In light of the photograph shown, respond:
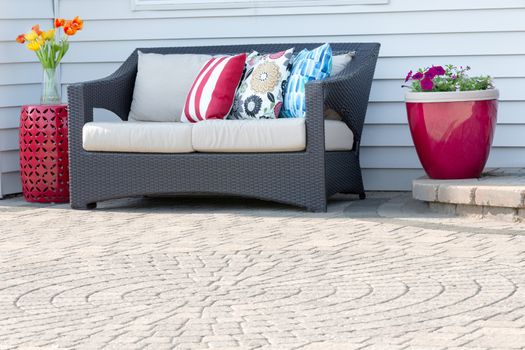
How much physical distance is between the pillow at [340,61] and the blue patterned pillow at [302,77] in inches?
4.5

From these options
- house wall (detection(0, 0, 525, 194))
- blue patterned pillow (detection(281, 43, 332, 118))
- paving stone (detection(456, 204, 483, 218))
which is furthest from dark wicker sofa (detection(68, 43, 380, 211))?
paving stone (detection(456, 204, 483, 218))

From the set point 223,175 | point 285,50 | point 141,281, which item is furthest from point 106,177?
point 141,281

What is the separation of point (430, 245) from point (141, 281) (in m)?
1.24

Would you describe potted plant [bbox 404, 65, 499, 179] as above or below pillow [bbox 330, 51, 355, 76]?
below

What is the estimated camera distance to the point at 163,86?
6.39 meters

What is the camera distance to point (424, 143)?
5.80 m

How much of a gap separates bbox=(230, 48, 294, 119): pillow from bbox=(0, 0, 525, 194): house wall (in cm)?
60

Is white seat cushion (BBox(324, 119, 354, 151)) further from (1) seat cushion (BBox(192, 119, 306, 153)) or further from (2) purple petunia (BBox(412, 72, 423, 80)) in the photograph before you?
(2) purple petunia (BBox(412, 72, 423, 80))

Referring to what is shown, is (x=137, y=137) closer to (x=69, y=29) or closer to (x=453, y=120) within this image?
(x=69, y=29)

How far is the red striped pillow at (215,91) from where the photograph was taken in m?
6.04

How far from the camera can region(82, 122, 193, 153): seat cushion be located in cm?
573

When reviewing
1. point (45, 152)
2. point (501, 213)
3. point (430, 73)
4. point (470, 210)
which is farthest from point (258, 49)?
point (501, 213)

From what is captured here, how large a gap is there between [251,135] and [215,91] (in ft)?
1.66

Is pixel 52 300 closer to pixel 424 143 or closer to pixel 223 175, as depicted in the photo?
pixel 223 175
